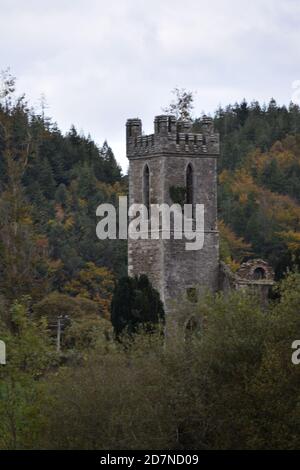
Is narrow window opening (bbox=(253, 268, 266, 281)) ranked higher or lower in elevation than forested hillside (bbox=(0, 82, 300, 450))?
higher

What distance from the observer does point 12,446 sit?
33.1 meters

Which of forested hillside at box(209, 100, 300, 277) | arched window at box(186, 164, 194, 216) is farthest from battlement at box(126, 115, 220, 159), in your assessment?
forested hillside at box(209, 100, 300, 277)

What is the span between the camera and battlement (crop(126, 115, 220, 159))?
5000cm

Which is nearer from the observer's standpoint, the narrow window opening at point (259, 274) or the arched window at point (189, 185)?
the narrow window opening at point (259, 274)

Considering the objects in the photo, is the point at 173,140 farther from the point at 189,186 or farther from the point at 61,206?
the point at 61,206

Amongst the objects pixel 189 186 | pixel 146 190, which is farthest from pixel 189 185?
pixel 146 190

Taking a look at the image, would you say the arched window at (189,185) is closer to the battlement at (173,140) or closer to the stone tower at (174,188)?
the stone tower at (174,188)

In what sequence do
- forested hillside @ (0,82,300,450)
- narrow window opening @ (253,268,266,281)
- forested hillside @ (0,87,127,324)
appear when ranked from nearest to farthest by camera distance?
forested hillside @ (0,82,300,450), forested hillside @ (0,87,127,324), narrow window opening @ (253,268,266,281)

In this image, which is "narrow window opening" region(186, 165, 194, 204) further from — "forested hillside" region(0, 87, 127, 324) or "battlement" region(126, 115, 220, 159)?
"forested hillside" region(0, 87, 127, 324)

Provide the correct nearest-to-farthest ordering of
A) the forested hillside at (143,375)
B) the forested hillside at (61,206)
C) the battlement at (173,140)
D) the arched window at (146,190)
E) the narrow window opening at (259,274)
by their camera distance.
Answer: the forested hillside at (143,375) → the forested hillside at (61,206) → the narrow window opening at (259,274) → the battlement at (173,140) → the arched window at (146,190)

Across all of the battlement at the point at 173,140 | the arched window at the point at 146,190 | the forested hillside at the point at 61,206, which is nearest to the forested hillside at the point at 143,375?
the forested hillside at the point at 61,206

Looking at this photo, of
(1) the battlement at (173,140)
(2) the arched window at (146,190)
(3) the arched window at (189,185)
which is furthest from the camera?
(2) the arched window at (146,190)

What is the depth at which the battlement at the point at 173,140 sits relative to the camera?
5000cm
